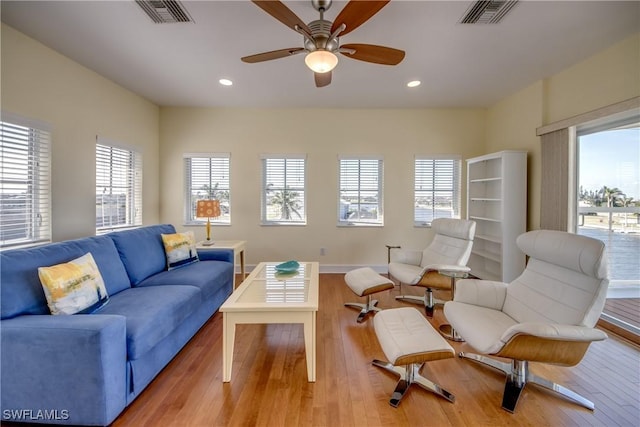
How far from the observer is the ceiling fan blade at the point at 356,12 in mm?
1650

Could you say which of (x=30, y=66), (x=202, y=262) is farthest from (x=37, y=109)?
(x=202, y=262)

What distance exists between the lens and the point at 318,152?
4609 millimetres

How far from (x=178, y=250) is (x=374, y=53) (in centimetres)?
285

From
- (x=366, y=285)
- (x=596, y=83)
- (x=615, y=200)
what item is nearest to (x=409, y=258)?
(x=366, y=285)

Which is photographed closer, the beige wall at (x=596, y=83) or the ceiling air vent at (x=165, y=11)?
the ceiling air vent at (x=165, y=11)

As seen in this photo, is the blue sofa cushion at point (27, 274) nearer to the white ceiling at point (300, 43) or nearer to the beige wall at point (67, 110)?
the beige wall at point (67, 110)

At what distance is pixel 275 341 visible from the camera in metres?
2.44

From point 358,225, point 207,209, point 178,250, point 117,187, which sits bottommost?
point 178,250

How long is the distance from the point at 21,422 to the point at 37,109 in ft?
8.95

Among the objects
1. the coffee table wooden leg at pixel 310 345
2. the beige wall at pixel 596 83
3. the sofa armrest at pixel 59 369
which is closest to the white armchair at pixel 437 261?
the coffee table wooden leg at pixel 310 345

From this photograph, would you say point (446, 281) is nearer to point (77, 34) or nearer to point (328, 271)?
point (328, 271)

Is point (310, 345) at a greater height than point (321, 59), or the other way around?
point (321, 59)

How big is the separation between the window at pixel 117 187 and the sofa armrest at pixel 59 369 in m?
2.44

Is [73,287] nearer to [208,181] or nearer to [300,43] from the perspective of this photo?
[300,43]
